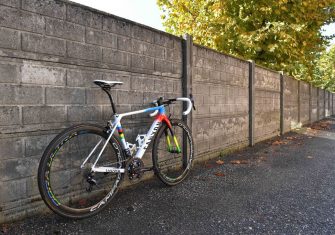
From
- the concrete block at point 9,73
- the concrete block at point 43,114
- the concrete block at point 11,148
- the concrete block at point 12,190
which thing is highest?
the concrete block at point 9,73

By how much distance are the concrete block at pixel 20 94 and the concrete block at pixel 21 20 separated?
57cm

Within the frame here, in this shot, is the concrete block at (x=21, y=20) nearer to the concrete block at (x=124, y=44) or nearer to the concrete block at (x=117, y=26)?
the concrete block at (x=117, y=26)

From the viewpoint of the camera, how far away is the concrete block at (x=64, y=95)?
2.86 m

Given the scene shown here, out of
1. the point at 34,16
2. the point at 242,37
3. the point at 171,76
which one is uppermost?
the point at 242,37

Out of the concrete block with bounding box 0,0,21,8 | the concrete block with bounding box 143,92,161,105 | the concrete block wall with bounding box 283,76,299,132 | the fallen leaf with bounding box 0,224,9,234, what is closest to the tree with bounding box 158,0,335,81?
the concrete block wall with bounding box 283,76,299,132

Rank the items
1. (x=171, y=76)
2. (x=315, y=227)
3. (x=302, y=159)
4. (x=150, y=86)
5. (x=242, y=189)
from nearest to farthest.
Result: (x=315, y=227)
(x=242, y=189)
(x=150, y=86)
(x=171, y=76)
(x=302, y=159)

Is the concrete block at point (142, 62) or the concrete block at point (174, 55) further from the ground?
the concrete block at point (174, 55)

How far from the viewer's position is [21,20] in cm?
262

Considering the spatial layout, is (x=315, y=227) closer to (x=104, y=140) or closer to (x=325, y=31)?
(x=104, y=140)

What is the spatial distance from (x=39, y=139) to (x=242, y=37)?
9.61 meters

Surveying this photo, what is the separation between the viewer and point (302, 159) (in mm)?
5742

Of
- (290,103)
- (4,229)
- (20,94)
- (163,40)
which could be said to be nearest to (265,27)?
(290,103)

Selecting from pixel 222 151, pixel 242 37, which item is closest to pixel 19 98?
pixel 222 151

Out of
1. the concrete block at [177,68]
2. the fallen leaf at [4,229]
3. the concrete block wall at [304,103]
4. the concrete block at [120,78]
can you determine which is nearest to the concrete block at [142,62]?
the concrete block at [120,78]
